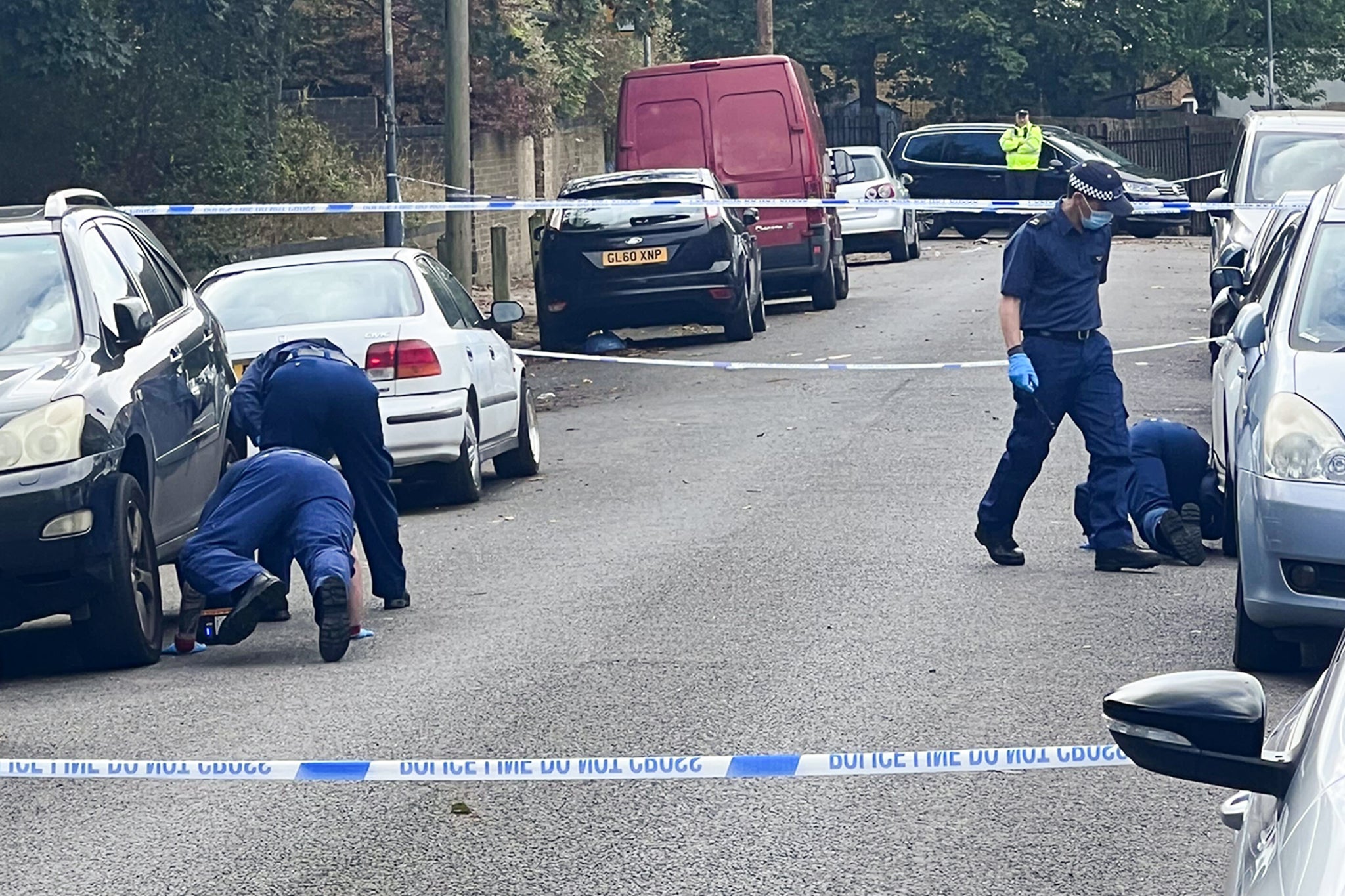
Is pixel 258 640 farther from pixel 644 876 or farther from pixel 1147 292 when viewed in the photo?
pixel 1147 292

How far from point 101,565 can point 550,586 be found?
2342mm

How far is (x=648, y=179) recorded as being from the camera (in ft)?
65.6

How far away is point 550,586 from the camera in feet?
32.1

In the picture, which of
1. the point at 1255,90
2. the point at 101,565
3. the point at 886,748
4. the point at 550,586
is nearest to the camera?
the point at 886,748

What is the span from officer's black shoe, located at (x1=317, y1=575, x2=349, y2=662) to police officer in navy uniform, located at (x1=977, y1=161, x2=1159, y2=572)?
10.2ft

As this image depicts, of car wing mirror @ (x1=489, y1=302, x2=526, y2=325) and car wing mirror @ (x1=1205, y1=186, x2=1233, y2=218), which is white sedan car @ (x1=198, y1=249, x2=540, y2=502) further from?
car wing mirror @ (x1=1205, y1=186, x2=1233, y2=218)

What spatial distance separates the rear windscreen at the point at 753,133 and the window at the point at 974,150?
12788 millimetres

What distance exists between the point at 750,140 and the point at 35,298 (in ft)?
50.5

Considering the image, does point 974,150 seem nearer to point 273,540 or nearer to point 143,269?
point 143,269

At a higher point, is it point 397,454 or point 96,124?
point 96,124

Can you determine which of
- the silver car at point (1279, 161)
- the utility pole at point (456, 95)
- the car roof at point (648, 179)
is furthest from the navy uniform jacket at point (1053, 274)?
the utility pole at point (456, 95)

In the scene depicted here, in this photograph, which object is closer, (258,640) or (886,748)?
(886,748)

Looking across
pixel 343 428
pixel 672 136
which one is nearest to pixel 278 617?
pixel 343 428

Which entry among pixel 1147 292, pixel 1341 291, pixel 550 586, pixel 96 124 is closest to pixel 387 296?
pixel 550 586
